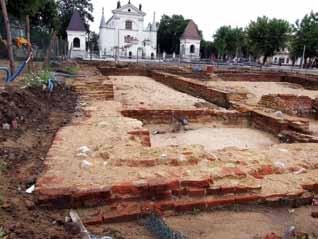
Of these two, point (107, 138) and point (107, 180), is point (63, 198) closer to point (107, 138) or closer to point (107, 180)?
point (107, 180)

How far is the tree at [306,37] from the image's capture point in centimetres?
3647

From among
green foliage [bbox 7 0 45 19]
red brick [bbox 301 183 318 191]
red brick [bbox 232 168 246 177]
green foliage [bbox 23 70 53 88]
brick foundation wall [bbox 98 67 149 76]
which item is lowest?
red brick [bbox 301 183 318 191]

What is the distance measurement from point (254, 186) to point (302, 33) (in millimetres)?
39551

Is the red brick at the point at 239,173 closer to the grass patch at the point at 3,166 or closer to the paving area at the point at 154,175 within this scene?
the paving area at the point at 154,175

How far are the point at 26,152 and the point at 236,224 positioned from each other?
2.76 m

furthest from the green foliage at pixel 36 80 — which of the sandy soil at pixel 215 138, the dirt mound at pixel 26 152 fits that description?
the sandy soil at pixel 215 138

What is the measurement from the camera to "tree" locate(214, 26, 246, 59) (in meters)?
51.6

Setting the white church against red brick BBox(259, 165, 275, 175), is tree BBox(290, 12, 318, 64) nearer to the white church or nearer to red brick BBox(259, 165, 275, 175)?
the white church

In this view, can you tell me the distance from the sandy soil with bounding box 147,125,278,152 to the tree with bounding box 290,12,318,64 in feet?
112

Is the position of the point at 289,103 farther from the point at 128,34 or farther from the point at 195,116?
the point at 128,34

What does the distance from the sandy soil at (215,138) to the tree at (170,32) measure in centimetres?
5224

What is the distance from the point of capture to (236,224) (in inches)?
119

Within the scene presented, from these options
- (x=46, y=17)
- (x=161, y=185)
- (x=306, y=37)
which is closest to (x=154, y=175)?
(x=161, y=185)

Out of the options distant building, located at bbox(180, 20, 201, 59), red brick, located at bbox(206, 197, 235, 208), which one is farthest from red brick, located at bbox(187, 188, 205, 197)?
distant building, located at bbox(180, 20, 201, 59)
